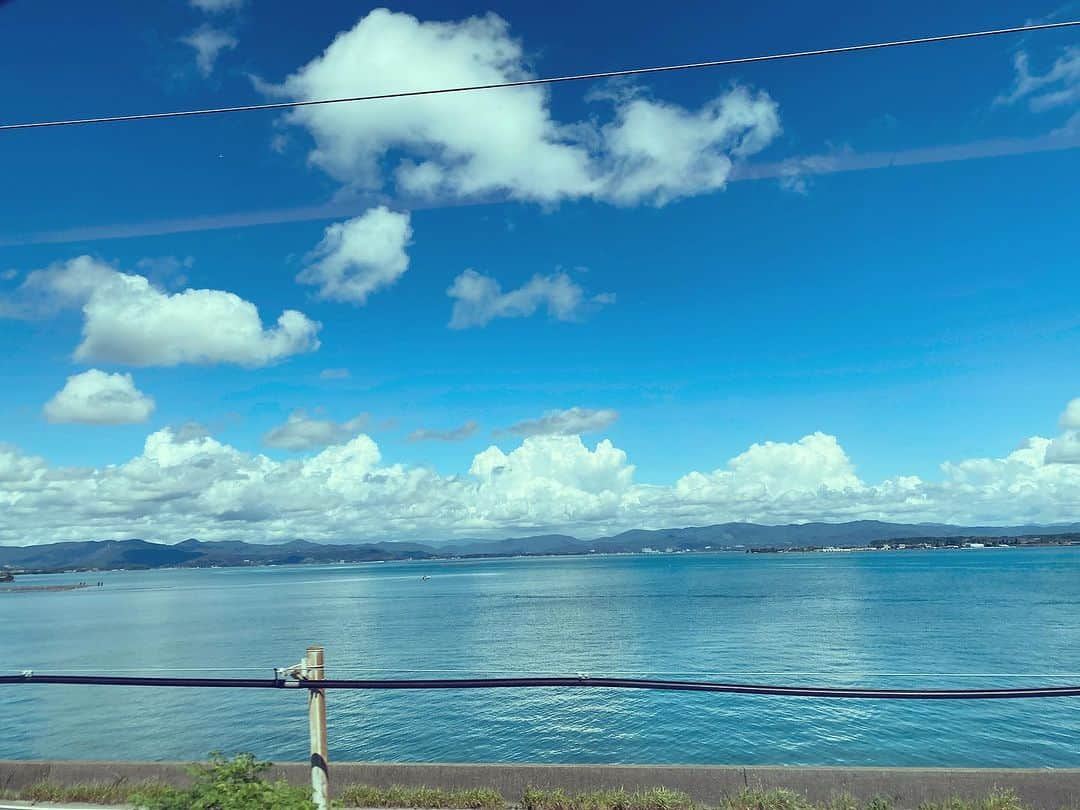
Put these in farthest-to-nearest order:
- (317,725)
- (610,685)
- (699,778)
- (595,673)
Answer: (595,673) < (699,778) < (317,725) < (610,685)

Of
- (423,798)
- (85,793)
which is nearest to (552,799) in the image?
(423,798)

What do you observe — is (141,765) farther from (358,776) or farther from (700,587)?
(700,587)

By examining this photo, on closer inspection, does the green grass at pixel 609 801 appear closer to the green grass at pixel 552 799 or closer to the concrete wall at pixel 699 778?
the green grass at pixel 552 799

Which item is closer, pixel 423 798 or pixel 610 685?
pixel 610 685

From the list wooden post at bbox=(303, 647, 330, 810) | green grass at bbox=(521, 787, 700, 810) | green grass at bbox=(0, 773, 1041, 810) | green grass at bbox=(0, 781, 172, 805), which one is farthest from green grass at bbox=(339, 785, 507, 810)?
wooden post at bbox=(303, 647, 330, 810)

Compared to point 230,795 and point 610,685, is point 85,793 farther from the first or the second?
point 610,685

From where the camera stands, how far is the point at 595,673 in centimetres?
3931

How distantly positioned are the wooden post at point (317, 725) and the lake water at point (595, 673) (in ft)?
8.22

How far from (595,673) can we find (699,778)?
31.3m

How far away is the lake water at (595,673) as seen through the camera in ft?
76.9

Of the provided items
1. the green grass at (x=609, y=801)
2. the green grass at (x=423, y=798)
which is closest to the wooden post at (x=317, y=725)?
the green grass at (x=423, y=798)

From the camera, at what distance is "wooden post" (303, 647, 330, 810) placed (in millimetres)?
5211

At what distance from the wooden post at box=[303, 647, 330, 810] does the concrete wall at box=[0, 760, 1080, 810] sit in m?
4.40

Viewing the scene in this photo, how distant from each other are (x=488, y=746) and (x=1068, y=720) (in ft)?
Result: 66.2
